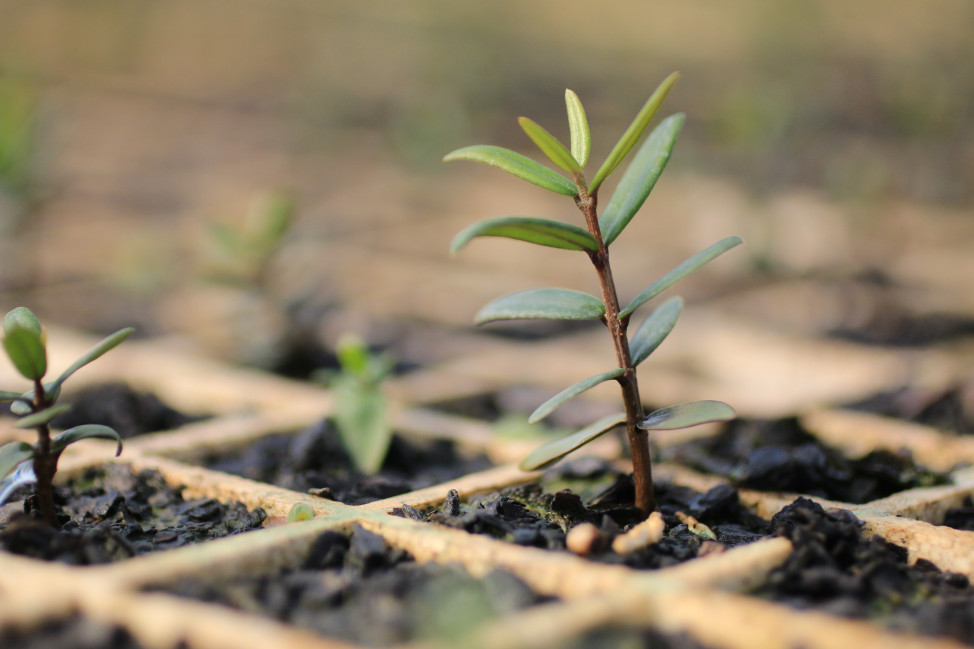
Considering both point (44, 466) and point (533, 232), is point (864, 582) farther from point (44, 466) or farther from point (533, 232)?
point (44, 466)

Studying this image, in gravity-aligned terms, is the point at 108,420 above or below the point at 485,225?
below

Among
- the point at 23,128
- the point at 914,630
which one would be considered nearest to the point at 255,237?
the point at 23,128

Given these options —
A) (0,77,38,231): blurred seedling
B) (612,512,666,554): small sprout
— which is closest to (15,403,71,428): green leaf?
(612,512,666,554): small sprout

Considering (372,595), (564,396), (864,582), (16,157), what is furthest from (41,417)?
(16,157)

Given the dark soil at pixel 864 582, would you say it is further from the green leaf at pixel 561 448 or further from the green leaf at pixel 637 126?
the green leaf at pixel 637 126

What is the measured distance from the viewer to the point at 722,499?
1137 millimetres

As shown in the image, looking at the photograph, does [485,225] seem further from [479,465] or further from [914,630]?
[479,465]

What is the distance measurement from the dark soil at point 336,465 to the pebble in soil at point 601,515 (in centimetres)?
18

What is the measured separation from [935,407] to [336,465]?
1184 mm

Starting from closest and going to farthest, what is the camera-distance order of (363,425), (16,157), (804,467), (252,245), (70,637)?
1. (70,637)
2. (804,467)
3. (363,425)
4. (252,245)
5. (16,157)

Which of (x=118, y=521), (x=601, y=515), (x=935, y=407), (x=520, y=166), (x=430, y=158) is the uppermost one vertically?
(x=430, y=158)

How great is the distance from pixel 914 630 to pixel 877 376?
1.43 m

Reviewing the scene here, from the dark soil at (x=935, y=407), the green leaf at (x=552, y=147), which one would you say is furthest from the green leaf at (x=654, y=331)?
the dark soil at (x=935, y=407)

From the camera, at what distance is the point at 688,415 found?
971mm
